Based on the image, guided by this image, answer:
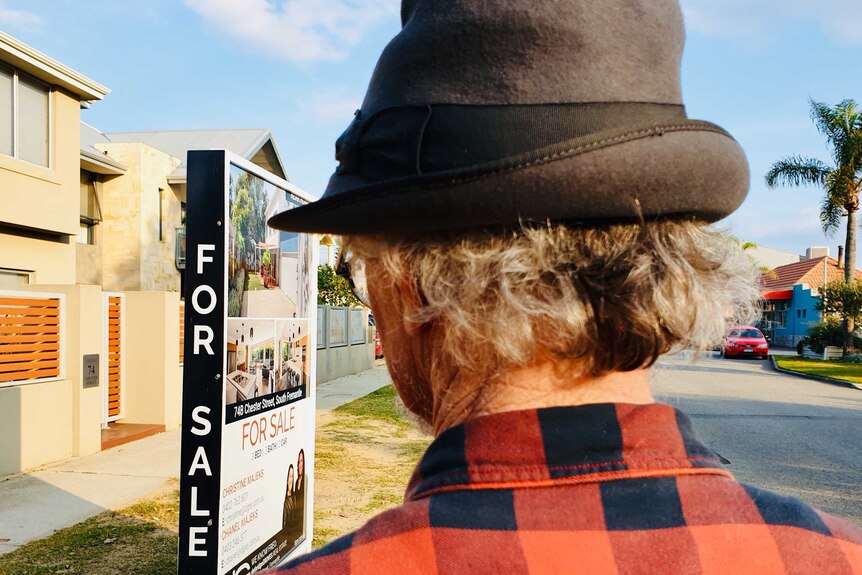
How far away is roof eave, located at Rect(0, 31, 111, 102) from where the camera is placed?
36.2 feet

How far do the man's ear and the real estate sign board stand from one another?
215cm

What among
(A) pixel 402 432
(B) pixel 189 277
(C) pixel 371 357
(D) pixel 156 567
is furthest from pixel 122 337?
(C) pixel 371 357

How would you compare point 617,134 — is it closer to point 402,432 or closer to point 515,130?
point 515,130

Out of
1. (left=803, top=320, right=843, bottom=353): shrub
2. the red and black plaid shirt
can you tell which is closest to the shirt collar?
the red and black plaid shirt

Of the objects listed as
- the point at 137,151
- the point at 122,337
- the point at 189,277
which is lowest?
the point at 122,337

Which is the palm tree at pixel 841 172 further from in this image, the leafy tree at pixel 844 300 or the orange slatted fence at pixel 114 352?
the orange slatted fence at pixel 114 352

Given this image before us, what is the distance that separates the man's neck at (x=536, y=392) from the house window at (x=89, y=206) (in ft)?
66.8

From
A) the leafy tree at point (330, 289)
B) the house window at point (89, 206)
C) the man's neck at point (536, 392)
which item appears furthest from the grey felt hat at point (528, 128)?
the leafy tree at point (330, 289)

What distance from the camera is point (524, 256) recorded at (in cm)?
94

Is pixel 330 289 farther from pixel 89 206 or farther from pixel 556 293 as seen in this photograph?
pixel 556 293

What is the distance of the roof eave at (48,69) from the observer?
11039 mm

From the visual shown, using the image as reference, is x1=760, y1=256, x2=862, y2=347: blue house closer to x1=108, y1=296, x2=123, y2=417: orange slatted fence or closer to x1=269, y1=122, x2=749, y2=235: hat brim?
x1=108, y1=296, x2=123, y2=417: orange slatted fence

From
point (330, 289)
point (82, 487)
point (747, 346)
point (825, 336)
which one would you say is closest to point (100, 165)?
point (330, 289)

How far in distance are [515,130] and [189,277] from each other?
2.39 metres
